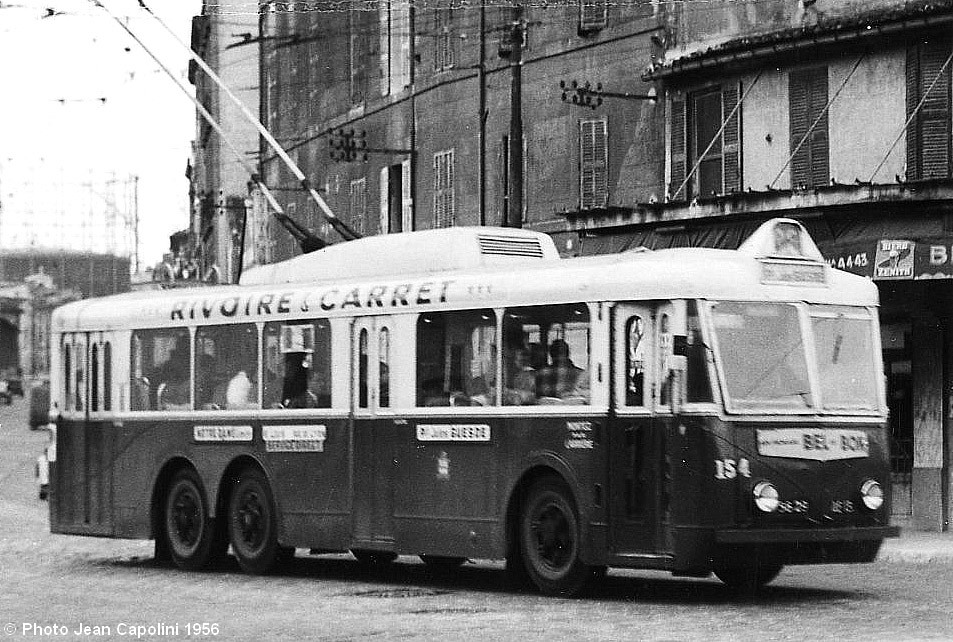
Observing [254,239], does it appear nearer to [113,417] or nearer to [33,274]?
[113,417]

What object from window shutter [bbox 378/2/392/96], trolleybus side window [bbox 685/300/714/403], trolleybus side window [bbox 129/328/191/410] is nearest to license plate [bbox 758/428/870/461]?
trolleybus side window [bbox 685/300/714/403]

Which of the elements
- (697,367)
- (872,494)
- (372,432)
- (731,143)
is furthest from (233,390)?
(731,143)

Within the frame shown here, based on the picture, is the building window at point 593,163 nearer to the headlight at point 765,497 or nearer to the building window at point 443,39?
the building window at point 443,39

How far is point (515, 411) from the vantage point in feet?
51.8

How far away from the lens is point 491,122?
32.9 metres

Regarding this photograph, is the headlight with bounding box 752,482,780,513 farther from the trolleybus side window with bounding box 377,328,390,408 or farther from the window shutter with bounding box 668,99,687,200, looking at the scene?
the window shutter with bounding box 668,99,687,200

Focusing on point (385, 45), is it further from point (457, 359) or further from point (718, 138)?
point (457, 359)

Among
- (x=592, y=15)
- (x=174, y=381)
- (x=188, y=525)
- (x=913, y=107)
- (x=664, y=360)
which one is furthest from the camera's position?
(x=592, y=15)

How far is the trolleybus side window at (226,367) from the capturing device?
61.8ft

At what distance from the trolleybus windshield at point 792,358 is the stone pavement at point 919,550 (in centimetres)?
454

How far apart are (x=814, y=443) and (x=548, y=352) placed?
7.38 ft

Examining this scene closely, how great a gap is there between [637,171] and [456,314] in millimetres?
12848

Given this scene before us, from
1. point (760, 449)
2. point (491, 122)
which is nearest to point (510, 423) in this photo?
point (760, 449)

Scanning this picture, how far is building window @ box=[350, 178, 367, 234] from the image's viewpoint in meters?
38.7
